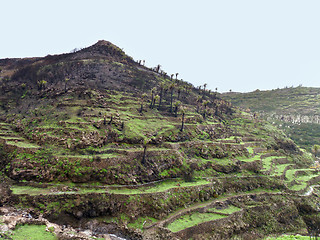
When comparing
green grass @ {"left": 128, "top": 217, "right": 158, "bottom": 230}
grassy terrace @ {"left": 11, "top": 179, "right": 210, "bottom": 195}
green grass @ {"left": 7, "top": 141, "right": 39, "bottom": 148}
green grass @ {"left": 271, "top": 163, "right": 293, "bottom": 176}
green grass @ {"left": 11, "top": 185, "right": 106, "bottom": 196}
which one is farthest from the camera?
green grass @ {"left": 271, "top": 163, "right": 293, "bottom": 176}

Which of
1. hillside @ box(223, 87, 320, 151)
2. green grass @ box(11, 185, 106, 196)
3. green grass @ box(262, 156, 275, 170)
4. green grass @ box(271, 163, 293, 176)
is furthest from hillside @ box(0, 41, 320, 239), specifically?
hillside @ box(223, 87, 320, 151)

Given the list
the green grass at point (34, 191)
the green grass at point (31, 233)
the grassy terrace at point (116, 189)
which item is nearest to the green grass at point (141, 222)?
A: the grassy terrace at point (116, 189)

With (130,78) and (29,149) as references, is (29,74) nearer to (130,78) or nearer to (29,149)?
(130,78)

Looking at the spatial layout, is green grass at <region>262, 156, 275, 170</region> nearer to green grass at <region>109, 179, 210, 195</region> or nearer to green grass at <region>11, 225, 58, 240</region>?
green grass at <region>109, 179, 210, 195</region>

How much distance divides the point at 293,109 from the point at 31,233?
6847 inches

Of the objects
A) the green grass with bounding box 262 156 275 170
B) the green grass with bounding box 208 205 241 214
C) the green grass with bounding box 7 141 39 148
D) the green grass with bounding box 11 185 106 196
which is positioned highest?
the green grass with bounding box 7 141 39 148

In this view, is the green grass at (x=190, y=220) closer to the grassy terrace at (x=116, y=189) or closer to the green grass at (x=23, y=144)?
the grassy terrace at (x=116, y=189)

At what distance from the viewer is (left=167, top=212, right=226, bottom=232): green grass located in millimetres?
30062

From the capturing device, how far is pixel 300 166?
214ft

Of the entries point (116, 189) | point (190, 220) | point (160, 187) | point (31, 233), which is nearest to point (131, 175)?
point (116, 189)

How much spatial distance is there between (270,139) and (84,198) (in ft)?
246

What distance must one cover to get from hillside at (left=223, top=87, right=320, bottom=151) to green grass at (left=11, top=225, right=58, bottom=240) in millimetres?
117376

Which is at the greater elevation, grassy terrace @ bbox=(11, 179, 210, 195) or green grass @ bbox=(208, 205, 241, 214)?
grassy terrace @ bbox=(11, 179, 210, 195)

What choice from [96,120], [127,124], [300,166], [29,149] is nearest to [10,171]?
[29,149]
